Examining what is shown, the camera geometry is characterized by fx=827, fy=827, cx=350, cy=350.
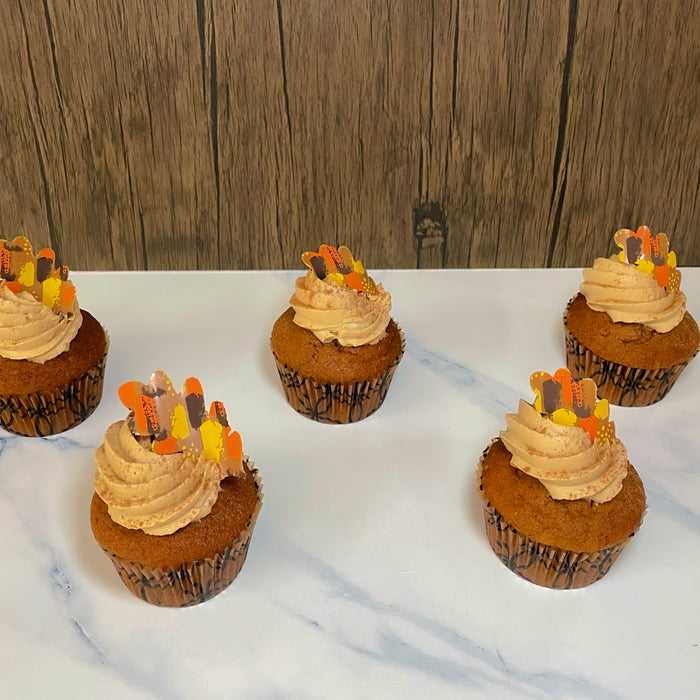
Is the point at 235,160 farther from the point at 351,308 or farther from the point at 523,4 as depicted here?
the point at 523,4

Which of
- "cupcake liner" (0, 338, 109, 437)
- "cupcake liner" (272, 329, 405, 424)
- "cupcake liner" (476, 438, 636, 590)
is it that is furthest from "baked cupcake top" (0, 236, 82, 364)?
"cupcake liner" (476, 438, 636, 590)

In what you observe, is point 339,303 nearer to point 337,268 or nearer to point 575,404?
point 337,268

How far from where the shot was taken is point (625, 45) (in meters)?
2.96

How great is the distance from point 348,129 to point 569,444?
5.19 feet

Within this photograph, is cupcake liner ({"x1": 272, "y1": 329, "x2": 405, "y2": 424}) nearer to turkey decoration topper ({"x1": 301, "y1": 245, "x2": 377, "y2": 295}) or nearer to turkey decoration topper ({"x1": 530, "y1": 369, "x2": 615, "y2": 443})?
turkey decoration topper ({"x1": 301, "y1": 245, "x2": 377, "y2": 295})

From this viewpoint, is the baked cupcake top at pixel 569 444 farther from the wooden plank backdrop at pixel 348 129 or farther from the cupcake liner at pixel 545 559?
the wooden plank backdrop at pixel 348 129

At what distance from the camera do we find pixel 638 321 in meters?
2.69

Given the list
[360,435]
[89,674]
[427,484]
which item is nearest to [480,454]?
[427,484]

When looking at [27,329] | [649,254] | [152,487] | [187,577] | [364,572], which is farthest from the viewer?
[649,254]

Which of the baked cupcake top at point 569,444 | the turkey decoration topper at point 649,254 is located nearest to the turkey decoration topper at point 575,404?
the baked cupcake top at point 569,444

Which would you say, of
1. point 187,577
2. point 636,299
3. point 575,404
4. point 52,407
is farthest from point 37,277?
point 636,299

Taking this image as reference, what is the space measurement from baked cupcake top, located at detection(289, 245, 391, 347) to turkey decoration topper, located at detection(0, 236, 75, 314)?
729mm

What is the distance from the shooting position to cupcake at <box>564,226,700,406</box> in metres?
2.69

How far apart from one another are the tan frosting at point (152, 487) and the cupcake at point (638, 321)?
1427 mm
